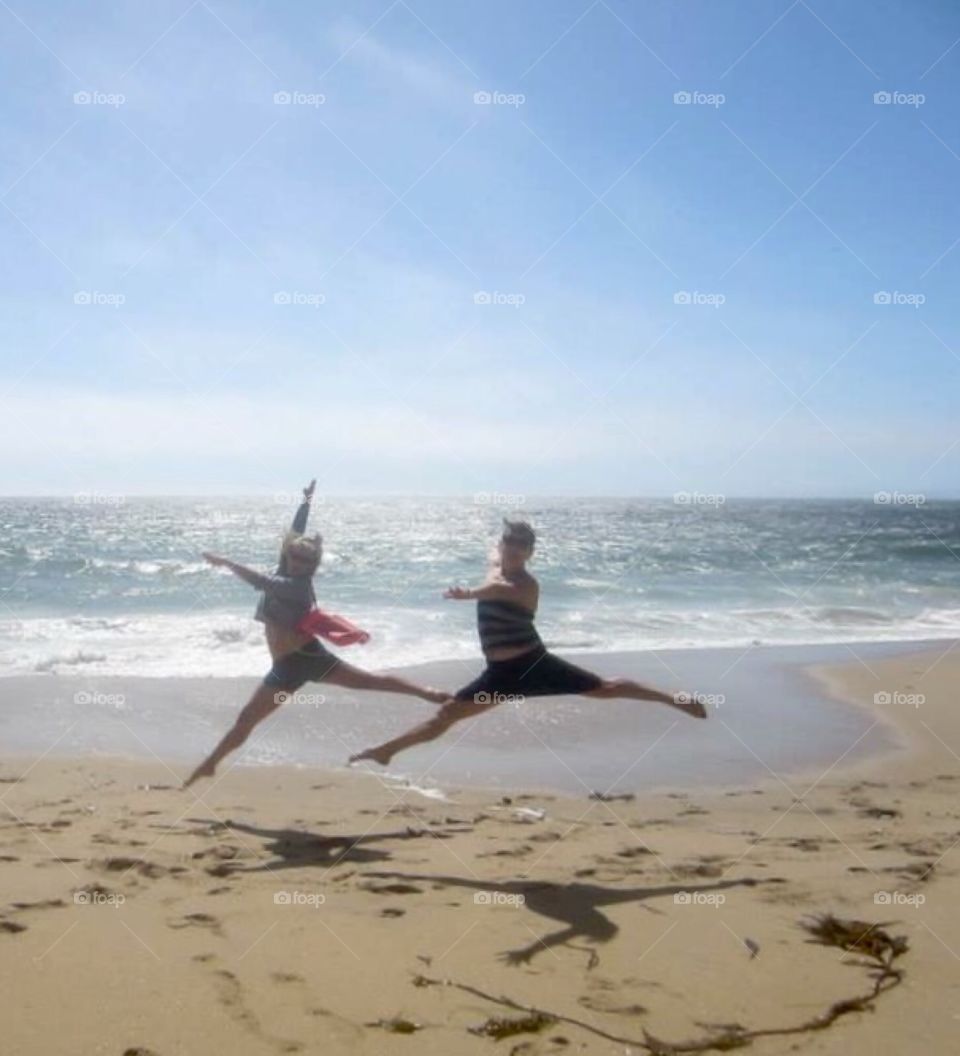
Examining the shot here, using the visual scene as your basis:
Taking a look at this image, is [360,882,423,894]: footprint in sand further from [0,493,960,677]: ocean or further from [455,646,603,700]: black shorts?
[0,493,960,677]: ocean

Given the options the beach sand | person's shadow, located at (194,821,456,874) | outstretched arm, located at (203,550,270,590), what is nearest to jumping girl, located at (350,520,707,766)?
person's shadow, located at (194,821,456,874)

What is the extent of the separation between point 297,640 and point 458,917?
7.78ft

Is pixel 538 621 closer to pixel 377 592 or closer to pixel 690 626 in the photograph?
pixel 690 626

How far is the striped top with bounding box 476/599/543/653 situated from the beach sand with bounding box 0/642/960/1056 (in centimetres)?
120

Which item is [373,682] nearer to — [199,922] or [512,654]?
[512,654]

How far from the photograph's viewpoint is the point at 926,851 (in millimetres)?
5777

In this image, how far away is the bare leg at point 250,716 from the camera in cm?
646

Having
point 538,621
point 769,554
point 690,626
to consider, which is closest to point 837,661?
point 690,626

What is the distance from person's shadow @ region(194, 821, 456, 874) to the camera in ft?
17.9

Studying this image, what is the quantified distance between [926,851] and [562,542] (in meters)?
40.9

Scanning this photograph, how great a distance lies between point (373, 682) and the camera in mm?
6551

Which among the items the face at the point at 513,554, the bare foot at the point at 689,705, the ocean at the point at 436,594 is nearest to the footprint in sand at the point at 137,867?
the face at the point at 513,554

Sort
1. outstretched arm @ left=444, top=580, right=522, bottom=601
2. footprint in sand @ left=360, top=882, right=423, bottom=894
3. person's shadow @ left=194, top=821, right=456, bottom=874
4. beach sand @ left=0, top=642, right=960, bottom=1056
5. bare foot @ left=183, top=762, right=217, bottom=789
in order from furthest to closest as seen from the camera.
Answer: bare foot @ left=183, top=762, right=217, bottom=789 < outstretched arm @ left=444, top=580, right=522, bottom=601 < person's shadow @ left=194, top=821, right=456, bottom=874 < footprint in sand @ left=360, top=882, right=423, bottom=894 < beach sand @ left=0, top=642, right=960, bottom=1056

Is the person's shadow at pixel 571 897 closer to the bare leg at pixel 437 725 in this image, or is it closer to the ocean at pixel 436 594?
the bare leg at pixel 437 725
